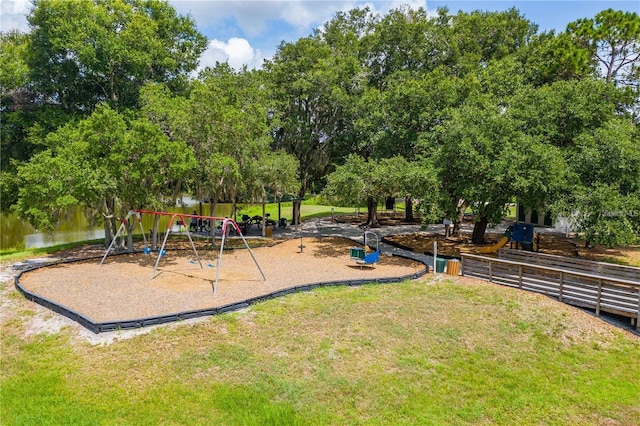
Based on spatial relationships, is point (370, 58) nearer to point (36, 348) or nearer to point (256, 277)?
point (256, 277)

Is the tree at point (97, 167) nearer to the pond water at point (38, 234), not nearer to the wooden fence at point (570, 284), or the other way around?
the pond water at point (38, 234)

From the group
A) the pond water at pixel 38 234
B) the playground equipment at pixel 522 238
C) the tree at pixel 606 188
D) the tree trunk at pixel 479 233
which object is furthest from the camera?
the pond water at pixel 38 234

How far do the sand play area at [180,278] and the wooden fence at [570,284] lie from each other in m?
2.52

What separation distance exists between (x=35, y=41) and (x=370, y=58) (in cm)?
2001

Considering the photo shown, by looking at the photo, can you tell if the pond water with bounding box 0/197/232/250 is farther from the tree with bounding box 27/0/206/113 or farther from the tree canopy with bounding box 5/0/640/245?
the tree with bounding box 27/0/206/113

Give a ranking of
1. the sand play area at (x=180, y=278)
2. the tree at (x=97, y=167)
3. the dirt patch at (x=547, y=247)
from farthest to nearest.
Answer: the dirt patch at (x=547, y=247) → the tree at (x=97, y=167) → the sand play area at (x=180, y=278)

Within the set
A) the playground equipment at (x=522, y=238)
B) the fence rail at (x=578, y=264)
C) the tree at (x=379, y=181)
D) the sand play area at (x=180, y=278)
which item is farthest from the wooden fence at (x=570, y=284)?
the playground equipment at (x=522, y=238)

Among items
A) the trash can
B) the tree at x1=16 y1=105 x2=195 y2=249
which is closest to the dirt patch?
the trash can

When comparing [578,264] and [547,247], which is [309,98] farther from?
[578,264]

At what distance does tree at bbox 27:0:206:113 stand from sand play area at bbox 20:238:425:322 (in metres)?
10.0

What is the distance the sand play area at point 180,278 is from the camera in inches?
447

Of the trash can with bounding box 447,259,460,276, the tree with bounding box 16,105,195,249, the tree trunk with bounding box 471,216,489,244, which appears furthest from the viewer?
the tree trunk with bounding box 471,216,489,244

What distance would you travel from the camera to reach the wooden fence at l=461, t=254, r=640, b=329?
10.9m

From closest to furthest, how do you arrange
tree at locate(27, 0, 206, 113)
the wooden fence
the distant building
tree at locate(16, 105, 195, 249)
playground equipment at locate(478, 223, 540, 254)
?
the wooden fence < tree at locate(16, 105, 195, 249) < playground equipment at locate(478, 223, 540, 254) < tree at locate(27, 0, 206, 113) < the distant building
